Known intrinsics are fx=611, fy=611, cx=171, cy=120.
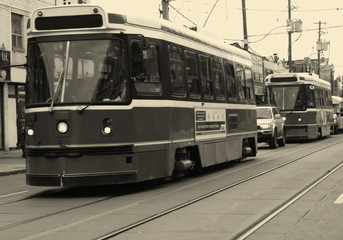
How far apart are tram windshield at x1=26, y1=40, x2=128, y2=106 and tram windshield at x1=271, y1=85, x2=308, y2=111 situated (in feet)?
66.1

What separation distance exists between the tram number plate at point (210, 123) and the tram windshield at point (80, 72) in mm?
2993

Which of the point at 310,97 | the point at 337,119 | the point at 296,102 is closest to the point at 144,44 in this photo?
the point at 296,102

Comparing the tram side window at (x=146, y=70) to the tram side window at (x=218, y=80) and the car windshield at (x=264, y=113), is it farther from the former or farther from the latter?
the car windshield at (x=264, y=113)

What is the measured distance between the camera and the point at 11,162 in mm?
20391

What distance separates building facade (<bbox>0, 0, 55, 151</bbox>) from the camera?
24672 mm

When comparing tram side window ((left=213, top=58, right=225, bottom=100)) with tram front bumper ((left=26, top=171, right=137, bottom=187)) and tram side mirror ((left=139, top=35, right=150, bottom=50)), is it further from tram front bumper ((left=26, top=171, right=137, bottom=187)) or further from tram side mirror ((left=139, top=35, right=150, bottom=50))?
tram front bumper ((left=26, top=171, right=137, bottom=187))

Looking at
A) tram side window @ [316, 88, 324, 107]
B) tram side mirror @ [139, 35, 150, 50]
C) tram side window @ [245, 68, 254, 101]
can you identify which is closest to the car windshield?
tram side window @ [316, 88, 324, 107]

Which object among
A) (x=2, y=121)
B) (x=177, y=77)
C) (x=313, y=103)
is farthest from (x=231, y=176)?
(x=313, y=103)

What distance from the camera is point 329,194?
1018 cm

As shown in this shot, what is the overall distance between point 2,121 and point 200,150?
13962 millimetres

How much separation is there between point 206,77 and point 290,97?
54.9ft

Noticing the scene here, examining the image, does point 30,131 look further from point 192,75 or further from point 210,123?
point 210,123

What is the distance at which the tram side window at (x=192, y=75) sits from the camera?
1285cm

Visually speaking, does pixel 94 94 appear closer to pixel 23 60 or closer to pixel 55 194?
pixel 55 194
